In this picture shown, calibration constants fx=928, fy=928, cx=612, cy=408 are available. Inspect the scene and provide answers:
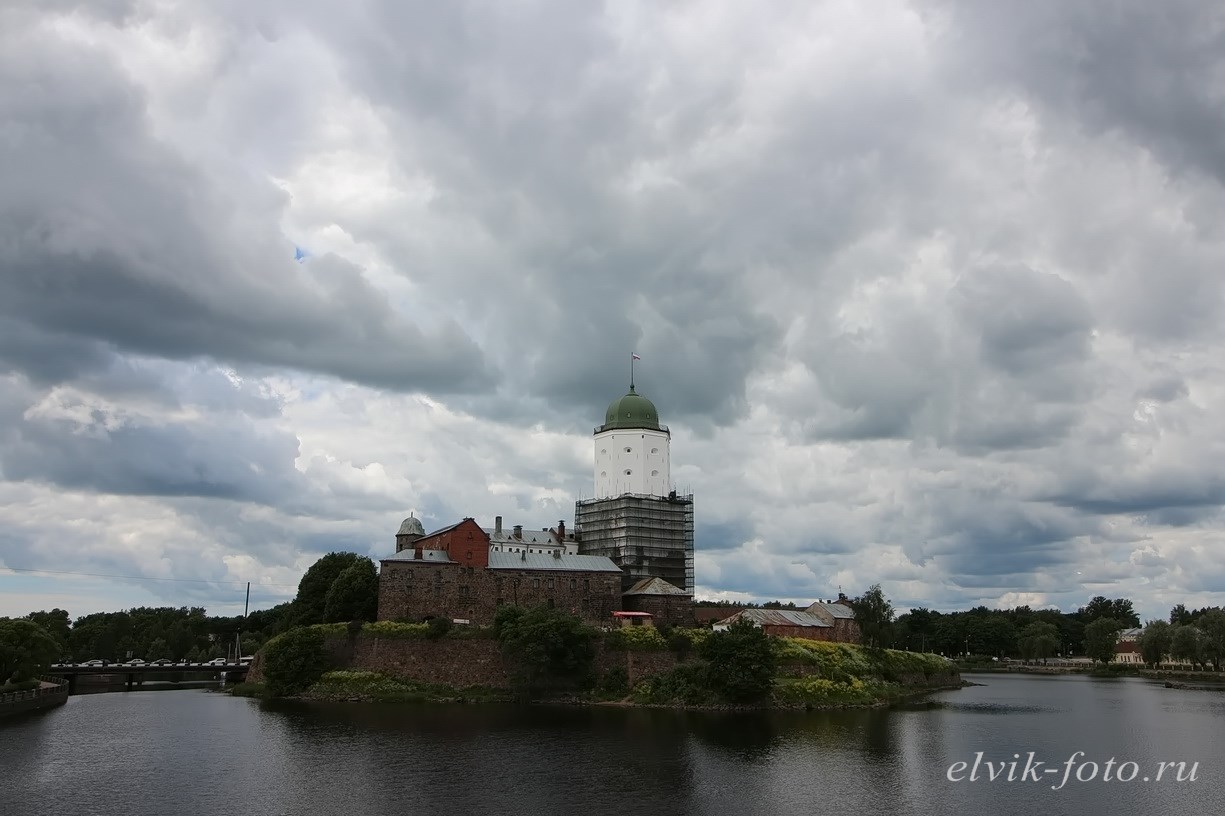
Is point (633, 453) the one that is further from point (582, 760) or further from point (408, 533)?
point (582, 760)

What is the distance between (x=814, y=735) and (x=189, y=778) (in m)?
34.5

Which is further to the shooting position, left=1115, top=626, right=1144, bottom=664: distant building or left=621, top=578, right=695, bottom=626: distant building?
left=1115, top=626, right=1144, bottom=664: distant building

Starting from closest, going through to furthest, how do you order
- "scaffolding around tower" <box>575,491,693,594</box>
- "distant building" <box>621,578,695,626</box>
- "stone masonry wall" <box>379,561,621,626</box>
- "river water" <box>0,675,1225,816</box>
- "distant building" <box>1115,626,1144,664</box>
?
"river water" <box>0,675,1225,816</box>
"stone masonry wall" <box>379,561,621,626</box>
"distant building" <box>621,578,695,626</box>
"scaffolding around tower" <box>575,491,693,594</box>
"distant building" <box>1115,626,1144,664</box>

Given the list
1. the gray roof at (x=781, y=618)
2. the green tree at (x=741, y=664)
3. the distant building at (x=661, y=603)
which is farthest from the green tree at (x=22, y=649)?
the gray roof at (x=781, y=618)

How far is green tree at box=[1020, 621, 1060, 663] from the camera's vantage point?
157000mm

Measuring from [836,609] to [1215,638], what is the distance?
5671 cm

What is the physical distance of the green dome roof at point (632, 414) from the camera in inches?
4405

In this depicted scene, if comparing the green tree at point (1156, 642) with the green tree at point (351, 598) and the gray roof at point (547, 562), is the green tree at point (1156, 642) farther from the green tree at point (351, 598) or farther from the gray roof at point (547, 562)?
the green tree at point (351, 598)

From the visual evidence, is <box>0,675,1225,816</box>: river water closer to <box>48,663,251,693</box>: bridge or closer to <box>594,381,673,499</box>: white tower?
<box>48,663,251,693</box>: bridge

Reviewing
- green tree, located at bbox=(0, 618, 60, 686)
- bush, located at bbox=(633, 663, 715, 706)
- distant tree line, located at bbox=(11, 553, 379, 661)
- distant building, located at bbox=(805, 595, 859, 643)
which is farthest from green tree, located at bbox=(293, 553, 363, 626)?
distant building, located at bbox=(805, 595, 859, 643)

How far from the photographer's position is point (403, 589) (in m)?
82.2

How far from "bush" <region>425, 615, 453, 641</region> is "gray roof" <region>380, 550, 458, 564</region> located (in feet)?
23.4

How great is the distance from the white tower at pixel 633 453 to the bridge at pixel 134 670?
46.7 metres

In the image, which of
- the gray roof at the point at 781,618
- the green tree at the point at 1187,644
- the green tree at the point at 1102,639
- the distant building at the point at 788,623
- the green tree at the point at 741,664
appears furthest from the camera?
the green tree at the point at 1102,639
